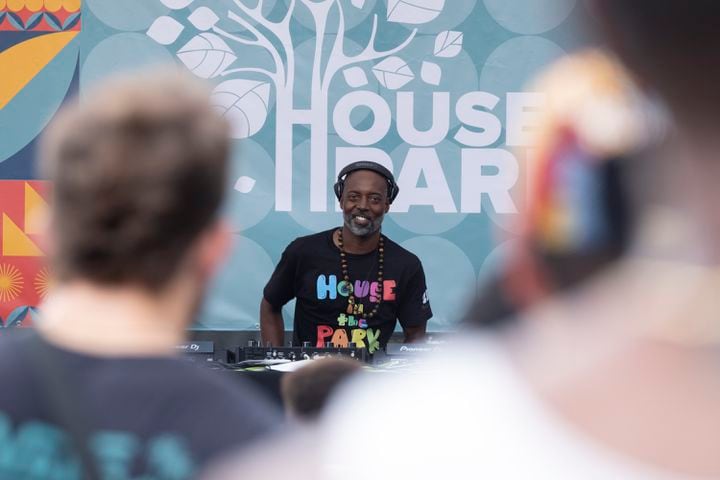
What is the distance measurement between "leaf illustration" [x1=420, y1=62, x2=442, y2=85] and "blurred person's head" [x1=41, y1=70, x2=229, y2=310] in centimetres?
489

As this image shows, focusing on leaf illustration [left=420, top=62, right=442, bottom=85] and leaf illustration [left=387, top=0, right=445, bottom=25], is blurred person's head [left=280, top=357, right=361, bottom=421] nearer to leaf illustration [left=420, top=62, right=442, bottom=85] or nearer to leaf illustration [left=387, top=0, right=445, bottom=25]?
leaf illustration [left=420, top=62, right=442, bottom=85]

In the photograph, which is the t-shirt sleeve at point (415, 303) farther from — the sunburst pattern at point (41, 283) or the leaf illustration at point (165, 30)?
the sunburst pattern at point (41, 283)

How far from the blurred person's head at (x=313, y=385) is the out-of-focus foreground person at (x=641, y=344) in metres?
1.60

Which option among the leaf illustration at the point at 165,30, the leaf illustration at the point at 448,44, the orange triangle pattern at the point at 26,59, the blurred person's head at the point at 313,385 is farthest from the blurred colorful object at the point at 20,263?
the blurred person's head at the point at 313,385

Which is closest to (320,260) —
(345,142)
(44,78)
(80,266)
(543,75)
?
(345,142)

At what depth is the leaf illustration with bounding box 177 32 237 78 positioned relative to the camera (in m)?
6.00

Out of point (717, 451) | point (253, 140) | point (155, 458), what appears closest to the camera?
point (717, 451)

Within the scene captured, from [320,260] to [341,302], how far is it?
262 millimetres

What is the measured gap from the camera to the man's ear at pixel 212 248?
1176mm

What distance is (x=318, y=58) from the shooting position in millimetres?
5984

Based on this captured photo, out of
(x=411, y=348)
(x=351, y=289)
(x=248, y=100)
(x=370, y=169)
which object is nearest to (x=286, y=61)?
(x=248, y=100)

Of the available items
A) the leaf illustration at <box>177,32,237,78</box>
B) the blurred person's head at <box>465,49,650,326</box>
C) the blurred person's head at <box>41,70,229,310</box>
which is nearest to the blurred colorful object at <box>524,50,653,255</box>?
the blurred person's head at <box>465,49,650,326</box>

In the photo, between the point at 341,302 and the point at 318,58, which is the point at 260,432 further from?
the point at 318,58

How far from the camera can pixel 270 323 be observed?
5770 mm
